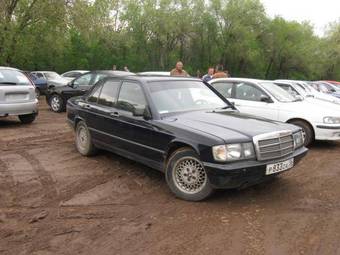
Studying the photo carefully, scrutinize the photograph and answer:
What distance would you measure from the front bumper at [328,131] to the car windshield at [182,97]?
3145 mm

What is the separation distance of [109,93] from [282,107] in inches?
164

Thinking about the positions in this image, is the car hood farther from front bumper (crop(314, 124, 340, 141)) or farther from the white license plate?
front bumper (crop(314, 124, 340, 141))

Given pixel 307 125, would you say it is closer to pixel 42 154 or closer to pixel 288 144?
pixel 288 144

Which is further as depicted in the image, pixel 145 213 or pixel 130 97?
pixel 130 97

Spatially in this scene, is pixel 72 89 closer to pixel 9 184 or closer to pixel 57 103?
pixel 57 103

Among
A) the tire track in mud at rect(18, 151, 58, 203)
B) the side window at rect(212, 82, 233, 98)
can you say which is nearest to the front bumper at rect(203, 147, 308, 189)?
the tire track in mud at rect(18, 151, 58, 203)

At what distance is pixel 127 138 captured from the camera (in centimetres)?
624

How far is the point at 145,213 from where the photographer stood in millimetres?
4891

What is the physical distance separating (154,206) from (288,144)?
201 centimetres

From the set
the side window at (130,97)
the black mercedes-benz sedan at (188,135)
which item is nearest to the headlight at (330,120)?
the black mercedes-benz sedan at (188,135)

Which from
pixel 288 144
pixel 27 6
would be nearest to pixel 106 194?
pixel 288 144

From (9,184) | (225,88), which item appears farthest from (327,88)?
(9,184)

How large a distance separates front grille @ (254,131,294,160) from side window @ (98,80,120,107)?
2.76m

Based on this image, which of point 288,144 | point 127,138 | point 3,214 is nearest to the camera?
point 3,214
